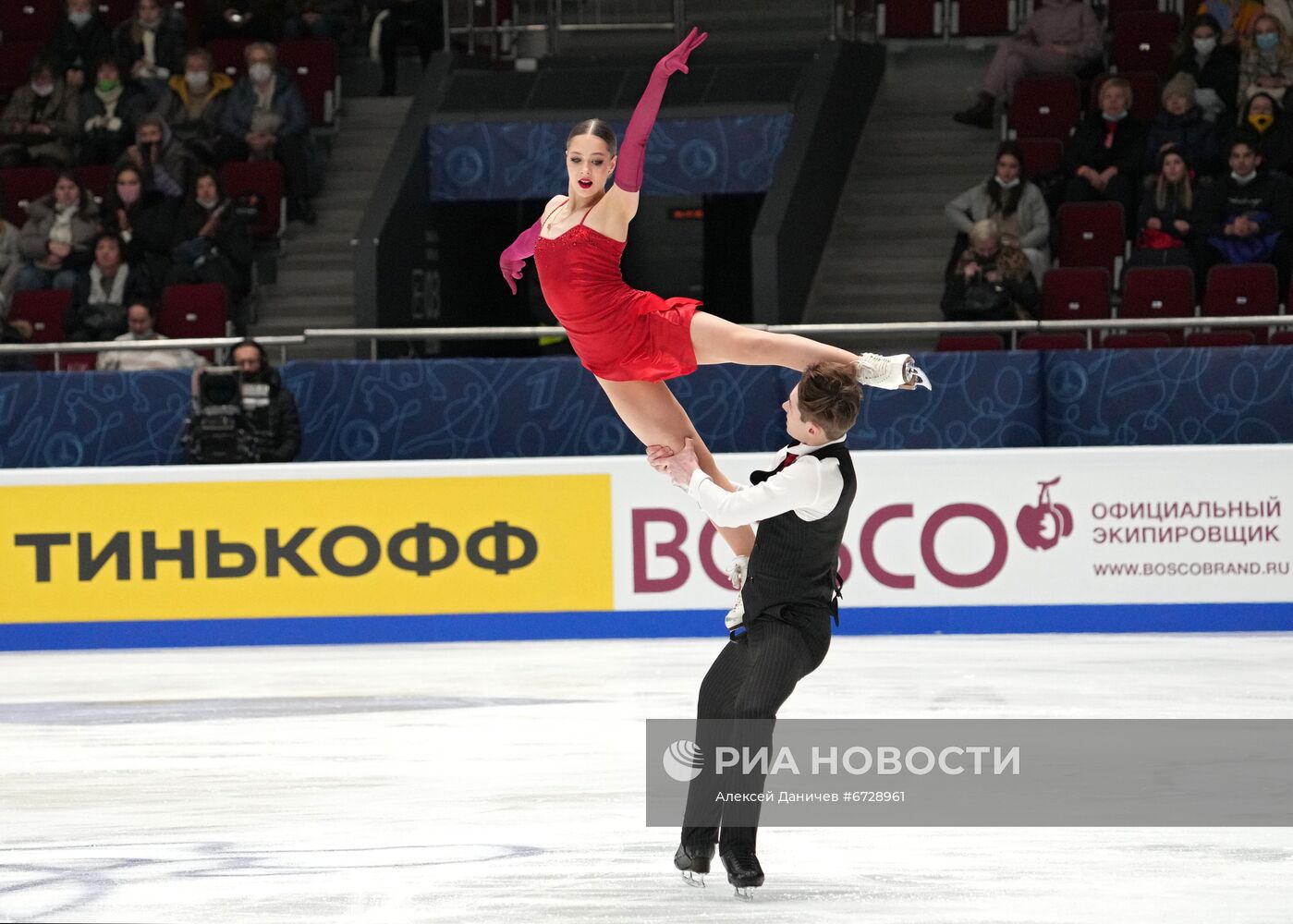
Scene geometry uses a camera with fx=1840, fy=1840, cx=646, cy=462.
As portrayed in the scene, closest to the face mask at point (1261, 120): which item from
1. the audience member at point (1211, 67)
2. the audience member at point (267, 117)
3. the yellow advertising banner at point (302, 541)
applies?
the audience member at point (1211, 67)

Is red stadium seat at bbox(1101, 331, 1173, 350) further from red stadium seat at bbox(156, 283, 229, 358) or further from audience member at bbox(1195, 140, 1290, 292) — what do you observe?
red stadium seat at bbox(156, 283, 229, 358)

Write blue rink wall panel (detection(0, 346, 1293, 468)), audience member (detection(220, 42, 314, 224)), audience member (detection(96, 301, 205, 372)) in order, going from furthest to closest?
audience member (detection(220, 42, 314, 224)), audience member (detection(96, 301, 205, 372)), blue rink wall panel (detection(0, 346, 1293, 468))

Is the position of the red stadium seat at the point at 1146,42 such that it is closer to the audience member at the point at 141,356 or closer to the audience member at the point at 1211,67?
the audience member at the point at 1211,67

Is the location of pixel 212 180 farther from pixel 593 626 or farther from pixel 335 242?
pixel 593 626

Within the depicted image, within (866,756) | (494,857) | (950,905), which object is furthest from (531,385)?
(950,905)

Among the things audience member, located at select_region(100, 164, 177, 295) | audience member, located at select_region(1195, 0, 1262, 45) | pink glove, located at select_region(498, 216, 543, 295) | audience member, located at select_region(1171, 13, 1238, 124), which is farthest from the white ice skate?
audience member, located at select_region(1195, 0, 1262, 45)

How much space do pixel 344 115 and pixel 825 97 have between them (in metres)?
3.78

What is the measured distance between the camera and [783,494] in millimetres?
3717

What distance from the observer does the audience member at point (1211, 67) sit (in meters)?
11.6

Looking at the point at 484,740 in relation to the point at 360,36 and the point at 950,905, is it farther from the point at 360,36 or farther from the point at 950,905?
the point at 360,36

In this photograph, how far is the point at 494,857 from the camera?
414 cm

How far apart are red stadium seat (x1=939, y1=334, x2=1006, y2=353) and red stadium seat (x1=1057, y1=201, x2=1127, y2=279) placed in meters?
1.87

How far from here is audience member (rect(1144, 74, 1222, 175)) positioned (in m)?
11.1

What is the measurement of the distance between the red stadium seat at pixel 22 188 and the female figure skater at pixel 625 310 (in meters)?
8.82
